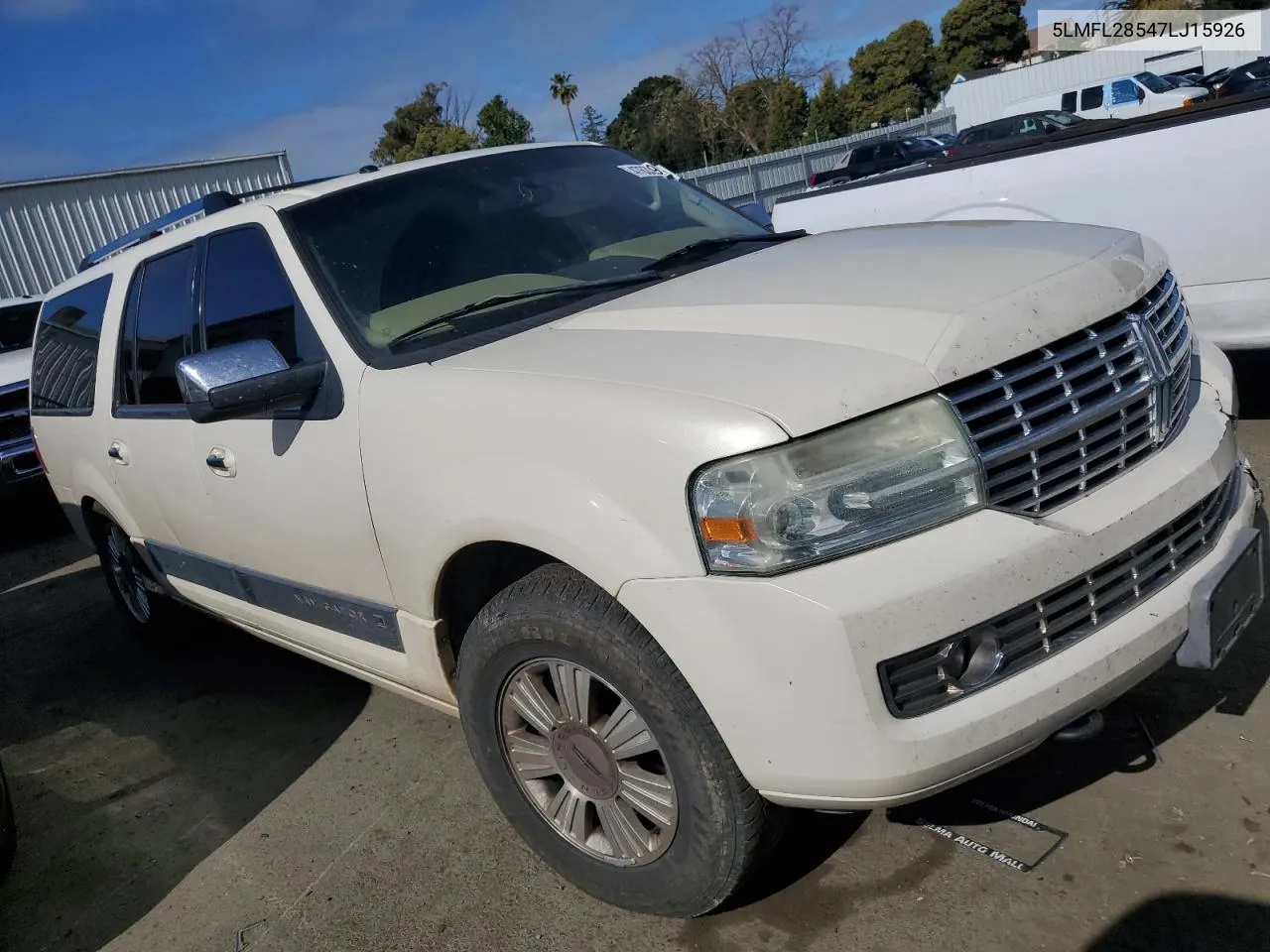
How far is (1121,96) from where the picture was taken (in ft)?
78.4

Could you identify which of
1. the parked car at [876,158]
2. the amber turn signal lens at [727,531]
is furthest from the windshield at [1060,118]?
the amber turn signal lens at [727,531]

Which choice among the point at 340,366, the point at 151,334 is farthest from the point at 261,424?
the point at 151,334

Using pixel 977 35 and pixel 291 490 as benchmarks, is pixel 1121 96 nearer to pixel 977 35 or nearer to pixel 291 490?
pixel 291 490

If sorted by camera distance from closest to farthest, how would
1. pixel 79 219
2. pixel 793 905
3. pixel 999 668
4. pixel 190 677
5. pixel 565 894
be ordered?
pixel 999 668, pixel 793 905, pixel 565 894, pixel 190 677, pixel 79 219

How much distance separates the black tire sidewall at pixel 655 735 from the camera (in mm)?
2088

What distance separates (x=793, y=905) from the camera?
2480 millimetres

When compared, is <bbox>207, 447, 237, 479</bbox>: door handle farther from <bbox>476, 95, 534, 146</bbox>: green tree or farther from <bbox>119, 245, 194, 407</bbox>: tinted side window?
<bbox>476, 95, 534, 146</bbox>: green tree

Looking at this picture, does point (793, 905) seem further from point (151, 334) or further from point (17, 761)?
point (17, 761)

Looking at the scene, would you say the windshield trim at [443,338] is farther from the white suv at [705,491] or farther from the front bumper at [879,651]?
the front bumper at [879,651]

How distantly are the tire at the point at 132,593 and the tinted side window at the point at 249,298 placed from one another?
1.64m

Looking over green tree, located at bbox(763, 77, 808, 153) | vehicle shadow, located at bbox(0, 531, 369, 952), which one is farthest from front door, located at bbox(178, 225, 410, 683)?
green tree, located at bbox(763, 77, 808, 153)

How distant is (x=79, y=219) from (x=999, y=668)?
1805 centimetres

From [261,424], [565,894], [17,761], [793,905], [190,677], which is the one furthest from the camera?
[190,677]

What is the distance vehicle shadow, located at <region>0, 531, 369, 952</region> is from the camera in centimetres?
316
